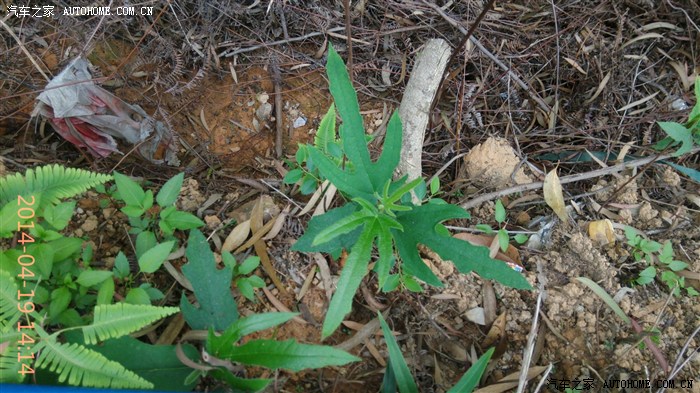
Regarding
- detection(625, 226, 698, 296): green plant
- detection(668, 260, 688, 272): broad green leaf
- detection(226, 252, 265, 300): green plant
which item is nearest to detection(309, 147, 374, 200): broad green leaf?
detection(226, 252, 265, 300): green plant

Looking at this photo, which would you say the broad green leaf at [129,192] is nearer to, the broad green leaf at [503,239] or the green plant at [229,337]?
the green plant at [229,337]

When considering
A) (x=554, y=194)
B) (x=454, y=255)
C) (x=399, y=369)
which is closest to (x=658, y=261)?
(x=554, y=194)

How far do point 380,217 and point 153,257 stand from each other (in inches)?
28.3

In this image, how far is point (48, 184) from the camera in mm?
1446

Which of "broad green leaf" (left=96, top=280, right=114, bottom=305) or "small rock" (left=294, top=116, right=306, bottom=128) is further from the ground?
"small rock" (left=294, top=116, right=306, bottom=128)

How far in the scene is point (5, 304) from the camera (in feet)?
4.23

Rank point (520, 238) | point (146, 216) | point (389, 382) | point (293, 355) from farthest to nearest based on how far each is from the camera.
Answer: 1. point (520, 238)
2. point (146, 216)
3. point (389, 382)
4. point (293, 355)

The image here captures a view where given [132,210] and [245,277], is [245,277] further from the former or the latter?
[132,210]

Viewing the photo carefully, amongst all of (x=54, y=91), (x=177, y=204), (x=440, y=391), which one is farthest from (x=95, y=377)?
(x=54, y=91)

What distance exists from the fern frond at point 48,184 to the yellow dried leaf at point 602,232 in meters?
1.82

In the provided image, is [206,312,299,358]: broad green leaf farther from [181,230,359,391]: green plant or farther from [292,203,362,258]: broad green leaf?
[292,203,362,258]: broad green leaf

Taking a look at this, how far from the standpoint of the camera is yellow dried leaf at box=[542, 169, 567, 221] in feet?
6.61

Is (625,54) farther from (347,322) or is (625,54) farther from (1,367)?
(1,367)

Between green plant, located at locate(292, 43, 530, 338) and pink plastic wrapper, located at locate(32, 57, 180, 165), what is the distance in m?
1.04
